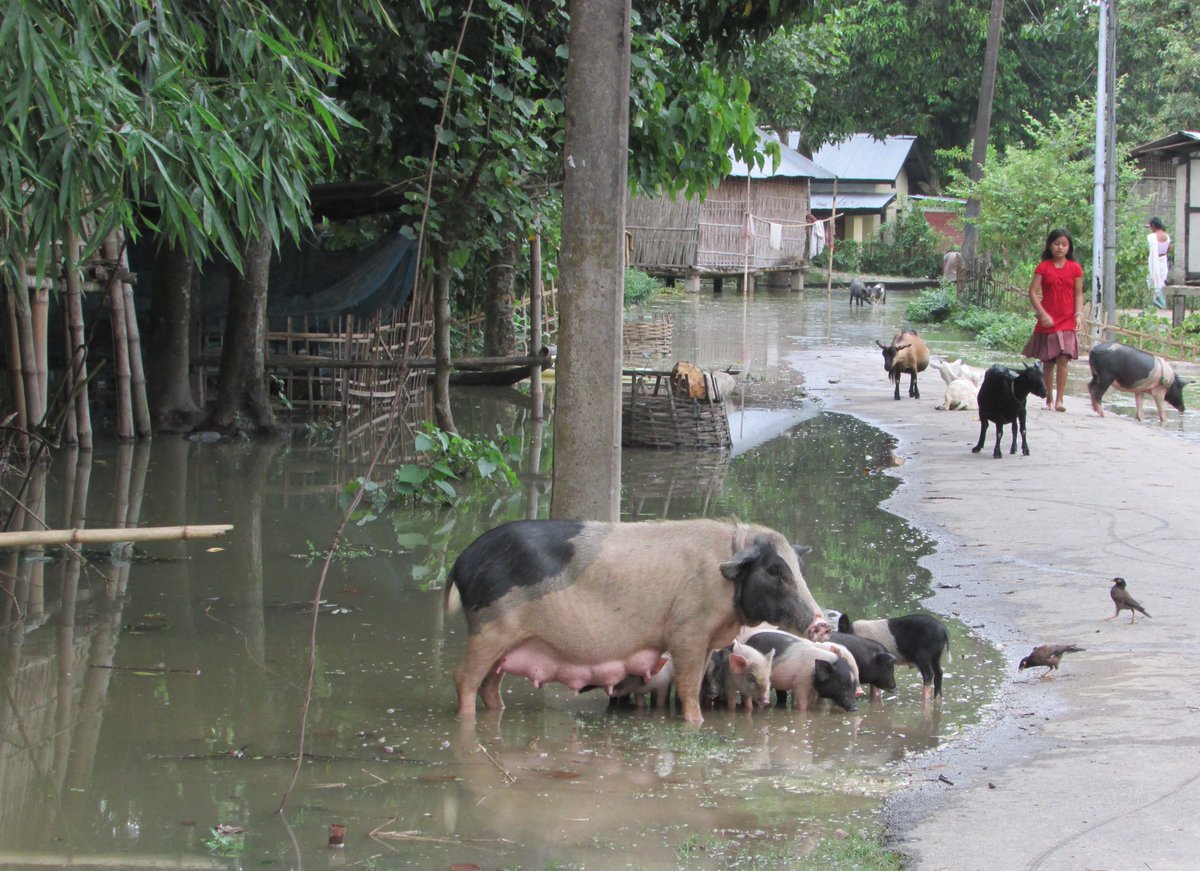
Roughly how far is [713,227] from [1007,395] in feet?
82.4

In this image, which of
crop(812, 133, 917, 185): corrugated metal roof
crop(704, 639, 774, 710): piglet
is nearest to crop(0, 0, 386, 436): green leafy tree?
crop(704, 639, 774, 710): piglet

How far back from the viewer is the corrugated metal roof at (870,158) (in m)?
46.8

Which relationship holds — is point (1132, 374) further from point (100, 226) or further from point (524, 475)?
point (100, 226)

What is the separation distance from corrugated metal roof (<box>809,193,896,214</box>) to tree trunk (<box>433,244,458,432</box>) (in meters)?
35.9

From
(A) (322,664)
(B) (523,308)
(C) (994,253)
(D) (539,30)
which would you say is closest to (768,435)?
(D) (539,30)

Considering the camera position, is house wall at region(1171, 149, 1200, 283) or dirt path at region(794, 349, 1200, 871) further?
house wall at region(1171, 149, 1200, 283)

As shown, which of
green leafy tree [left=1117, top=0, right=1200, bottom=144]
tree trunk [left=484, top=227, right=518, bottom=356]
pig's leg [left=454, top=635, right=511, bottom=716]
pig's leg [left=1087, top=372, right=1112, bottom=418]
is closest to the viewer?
pig's leg [left=454, top=635, right=511, bottom=716]

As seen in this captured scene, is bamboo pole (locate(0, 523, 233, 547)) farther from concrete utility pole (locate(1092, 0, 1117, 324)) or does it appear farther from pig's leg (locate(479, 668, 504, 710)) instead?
concrete utility pole (locate(1092, 0, 1117, 324))

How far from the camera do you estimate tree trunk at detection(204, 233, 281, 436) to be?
45.4ft

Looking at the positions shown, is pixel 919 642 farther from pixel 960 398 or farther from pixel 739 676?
pixel 960 398

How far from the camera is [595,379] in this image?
6551 millimetres

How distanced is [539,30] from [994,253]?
2239cm

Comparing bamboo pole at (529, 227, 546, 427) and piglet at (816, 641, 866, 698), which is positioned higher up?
bamboo pole at (529, 227, 546, 427)

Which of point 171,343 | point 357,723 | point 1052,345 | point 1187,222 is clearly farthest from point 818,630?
point 1187,222
